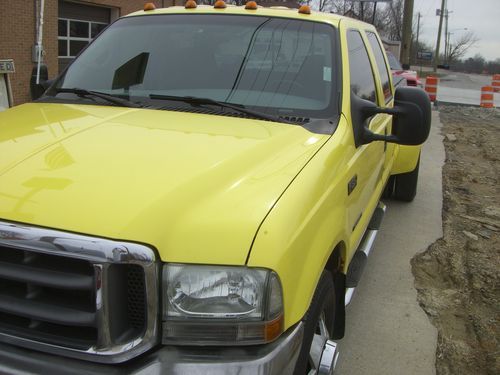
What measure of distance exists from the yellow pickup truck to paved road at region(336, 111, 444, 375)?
451 millimetres

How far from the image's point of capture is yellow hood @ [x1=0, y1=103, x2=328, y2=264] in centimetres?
177

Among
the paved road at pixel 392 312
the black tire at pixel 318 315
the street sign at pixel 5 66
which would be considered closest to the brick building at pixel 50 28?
the street sign at pixel 5 66

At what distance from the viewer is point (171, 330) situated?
5.82ft

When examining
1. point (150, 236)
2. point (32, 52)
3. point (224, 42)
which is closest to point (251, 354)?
point (150, 236)

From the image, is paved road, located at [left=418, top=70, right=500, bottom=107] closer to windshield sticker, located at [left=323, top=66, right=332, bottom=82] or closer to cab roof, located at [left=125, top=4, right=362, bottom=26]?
cab roof, located at [left=125, top=4, right=362, bottom=26]

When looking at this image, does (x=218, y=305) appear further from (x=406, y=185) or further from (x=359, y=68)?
(x=406, y=185)

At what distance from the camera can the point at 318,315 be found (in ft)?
7.29

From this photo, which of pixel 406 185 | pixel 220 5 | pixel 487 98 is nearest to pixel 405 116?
pixel 220 5

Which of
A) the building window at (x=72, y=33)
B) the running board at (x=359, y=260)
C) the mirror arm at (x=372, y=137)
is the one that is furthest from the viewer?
the building window at (x=72, y=33)

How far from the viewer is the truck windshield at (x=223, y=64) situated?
3.06 metres

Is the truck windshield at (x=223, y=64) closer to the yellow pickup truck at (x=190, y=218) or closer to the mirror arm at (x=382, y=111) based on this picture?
the yellow pickup truck at (x=190, y=218)

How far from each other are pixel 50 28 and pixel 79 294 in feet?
46.9

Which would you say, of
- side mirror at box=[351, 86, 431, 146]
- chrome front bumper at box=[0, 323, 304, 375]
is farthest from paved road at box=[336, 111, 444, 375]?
chrome front bumper at box=[0, 323, 304, 375]

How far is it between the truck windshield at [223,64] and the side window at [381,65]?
1.32m
